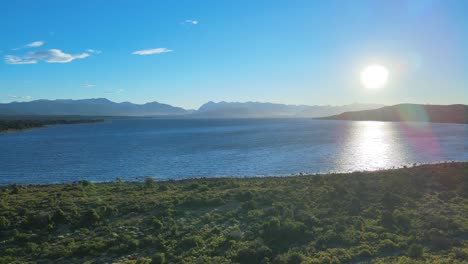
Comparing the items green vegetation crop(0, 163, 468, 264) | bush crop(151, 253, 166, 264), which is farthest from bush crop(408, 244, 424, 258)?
bush crop(151, 253, 166, 264)

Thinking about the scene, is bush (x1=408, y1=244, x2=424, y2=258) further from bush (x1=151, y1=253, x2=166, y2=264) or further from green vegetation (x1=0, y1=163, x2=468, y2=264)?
bush (x1=151, y1=253, x2=166, y2=264)

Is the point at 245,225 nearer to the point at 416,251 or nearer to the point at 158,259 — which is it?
the point at 158,259

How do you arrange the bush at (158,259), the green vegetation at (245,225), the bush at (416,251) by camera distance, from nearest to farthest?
the bush at (158,259), the bush at (416,251), the green vegetation at (245,225)

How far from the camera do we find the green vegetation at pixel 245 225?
2297cm

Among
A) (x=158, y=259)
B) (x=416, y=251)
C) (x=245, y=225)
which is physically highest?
(x=416, y=251)

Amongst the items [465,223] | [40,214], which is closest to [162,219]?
[40,214]

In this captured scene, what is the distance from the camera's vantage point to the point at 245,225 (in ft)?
96.5

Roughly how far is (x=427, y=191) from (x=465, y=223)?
1346 cm

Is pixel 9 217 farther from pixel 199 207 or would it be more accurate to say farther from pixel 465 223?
pixel 465 223

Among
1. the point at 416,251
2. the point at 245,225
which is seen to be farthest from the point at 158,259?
the point at 416,251

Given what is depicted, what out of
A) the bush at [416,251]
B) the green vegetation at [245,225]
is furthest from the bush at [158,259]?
the bush at [416,251]

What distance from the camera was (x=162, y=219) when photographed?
30625 mm

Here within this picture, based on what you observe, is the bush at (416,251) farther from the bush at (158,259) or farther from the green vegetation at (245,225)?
the bush at (158,259)

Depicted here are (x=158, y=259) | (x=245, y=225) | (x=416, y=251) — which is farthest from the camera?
(x=245, y=225)
